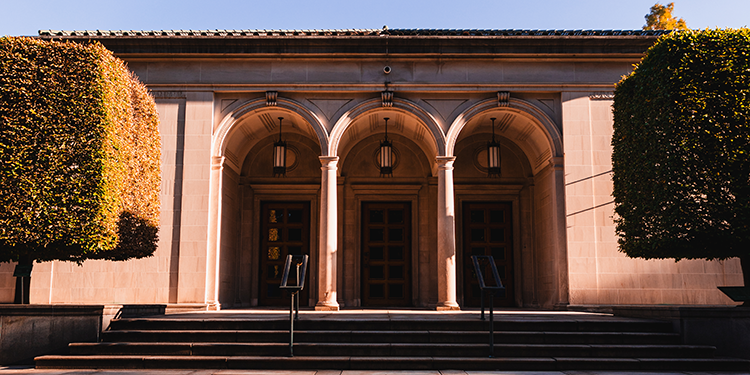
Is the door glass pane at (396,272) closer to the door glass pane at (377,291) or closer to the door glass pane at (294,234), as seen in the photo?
the door glass pane at (377,291)

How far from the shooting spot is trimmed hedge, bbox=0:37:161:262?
28.5ft

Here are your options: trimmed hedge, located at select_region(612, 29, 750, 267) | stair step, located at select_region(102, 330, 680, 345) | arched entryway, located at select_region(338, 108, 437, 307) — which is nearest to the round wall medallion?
arched entryway, located at select_region(338, 108, 437, 307)

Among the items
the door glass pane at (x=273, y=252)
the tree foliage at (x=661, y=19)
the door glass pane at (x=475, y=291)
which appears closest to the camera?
the door glass pane at (x=475, y=291)

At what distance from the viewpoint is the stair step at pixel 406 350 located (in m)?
7.77

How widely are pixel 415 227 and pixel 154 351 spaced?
29.2 feet

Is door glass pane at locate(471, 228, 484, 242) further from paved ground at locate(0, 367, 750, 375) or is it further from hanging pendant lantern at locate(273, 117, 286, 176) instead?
paved ground at locate(0, 367, 750, 375)

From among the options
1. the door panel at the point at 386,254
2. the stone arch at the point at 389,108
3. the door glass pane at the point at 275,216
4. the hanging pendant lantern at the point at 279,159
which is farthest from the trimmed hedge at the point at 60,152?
the door panel at the point at 386,254

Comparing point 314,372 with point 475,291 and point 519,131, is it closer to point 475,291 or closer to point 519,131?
point 475,291

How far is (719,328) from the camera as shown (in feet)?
26.5

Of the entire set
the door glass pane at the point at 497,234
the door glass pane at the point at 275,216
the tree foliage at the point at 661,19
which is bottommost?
the door glass pane at the point at 497,234

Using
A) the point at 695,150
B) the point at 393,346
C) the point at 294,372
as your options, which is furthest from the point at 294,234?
the point at 695,150

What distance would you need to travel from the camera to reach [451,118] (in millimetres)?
13406

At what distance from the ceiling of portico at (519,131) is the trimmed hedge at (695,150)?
3981mm

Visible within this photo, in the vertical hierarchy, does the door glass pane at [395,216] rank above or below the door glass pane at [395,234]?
above
